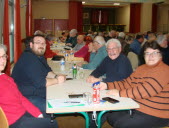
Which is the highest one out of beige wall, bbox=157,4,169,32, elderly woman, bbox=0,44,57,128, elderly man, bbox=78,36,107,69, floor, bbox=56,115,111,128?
beige wall, bbox=157,4,169,32

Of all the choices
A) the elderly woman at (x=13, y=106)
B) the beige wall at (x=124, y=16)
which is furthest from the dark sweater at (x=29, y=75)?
the beige wall at (x=124, y=16)

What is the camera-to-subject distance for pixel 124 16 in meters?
18.7

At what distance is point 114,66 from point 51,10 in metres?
12.7

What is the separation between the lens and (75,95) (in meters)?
2.45

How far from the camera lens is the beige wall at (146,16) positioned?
1553cm

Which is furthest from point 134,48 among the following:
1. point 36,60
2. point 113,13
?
point 113,13

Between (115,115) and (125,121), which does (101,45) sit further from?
(125,121)

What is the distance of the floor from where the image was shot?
11.7 ft

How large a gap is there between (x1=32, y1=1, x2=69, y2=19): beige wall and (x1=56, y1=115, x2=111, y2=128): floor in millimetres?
12029

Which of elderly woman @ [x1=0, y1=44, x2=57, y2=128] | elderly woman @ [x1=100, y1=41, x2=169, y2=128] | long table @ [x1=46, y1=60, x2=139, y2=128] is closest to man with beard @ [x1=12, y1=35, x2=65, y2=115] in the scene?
long table @ [x1=46, y1=60, x2=139, y2=128]

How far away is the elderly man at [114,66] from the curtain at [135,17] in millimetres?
13146

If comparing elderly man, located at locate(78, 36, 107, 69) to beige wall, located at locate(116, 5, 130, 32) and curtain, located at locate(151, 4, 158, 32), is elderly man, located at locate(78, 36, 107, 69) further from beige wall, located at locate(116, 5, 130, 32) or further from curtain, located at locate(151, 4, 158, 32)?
beige wall, located at locate(116, 5, 130, 32)

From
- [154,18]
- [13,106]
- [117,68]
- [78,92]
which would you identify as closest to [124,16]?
[154,18]

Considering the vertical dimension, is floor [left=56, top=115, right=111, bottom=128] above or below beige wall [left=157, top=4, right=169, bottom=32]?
below
